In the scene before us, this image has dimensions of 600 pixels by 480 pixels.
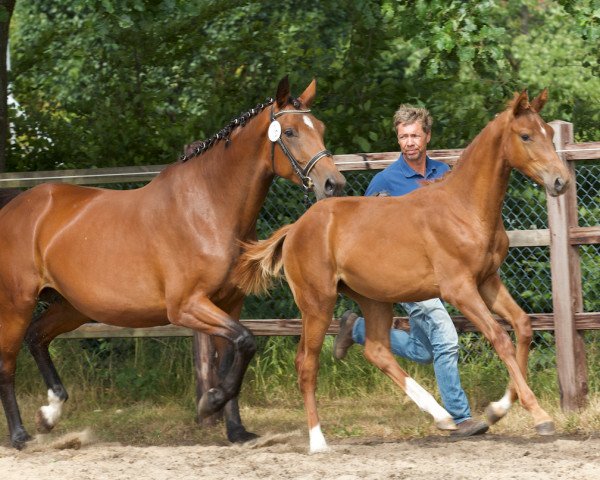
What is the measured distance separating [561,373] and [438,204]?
170cm

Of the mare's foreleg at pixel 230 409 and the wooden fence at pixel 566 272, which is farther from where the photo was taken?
the wooden fence at pixel 566 272

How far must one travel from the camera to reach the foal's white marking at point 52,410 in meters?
7.08

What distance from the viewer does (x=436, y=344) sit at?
6441 millimetres

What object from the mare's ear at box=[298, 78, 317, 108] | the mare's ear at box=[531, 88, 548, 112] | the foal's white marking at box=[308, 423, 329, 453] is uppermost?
the mare's ear at box=[298, 78, 317, 108]

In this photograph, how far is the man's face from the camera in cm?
662

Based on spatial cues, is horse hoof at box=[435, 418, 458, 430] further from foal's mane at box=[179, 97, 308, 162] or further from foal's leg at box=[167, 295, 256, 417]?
foal's mane at box=[179, 97, 308, 162]

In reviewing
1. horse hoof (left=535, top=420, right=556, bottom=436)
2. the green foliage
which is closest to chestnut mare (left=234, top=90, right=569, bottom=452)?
horse hoof (left=535, top=420, right=556, bottom=436)

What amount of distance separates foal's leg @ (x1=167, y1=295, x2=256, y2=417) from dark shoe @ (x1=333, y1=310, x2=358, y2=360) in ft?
2.34

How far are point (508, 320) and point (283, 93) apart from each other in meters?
1.82

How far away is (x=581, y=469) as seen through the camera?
199 inches

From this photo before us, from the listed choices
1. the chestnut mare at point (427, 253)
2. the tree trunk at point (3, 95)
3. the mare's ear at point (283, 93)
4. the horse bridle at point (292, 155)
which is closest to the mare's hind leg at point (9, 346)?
the chestnut mare at point (427, 253)

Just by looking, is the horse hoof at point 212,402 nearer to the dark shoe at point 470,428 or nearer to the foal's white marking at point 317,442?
the foal's white marking at point 317,442

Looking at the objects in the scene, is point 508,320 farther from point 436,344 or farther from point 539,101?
point 539,101

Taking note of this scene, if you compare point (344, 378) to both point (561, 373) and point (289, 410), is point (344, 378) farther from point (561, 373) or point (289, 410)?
point (561, 373)
